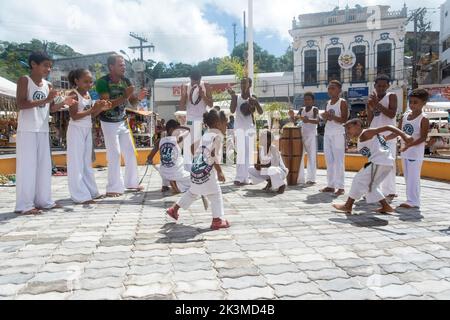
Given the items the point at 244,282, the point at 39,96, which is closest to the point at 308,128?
the point at 39,96

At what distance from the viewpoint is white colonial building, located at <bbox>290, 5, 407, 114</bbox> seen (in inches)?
1097

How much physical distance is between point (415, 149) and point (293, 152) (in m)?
2.62

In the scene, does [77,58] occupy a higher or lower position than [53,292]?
higher

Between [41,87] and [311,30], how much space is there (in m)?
27.1

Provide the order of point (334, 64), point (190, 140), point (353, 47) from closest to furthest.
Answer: point (190, 140) → point (353, 47) → point (334, 64)

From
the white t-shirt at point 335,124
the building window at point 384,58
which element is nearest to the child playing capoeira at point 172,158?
the white t-shirt at point 335,124

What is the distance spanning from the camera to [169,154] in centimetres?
621

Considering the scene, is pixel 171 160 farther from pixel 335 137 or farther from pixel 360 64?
pixel 360 64

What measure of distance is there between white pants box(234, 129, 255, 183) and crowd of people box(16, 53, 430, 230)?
0.02 metres

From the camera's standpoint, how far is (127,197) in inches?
235

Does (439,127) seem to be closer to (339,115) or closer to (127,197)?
(339,115)
